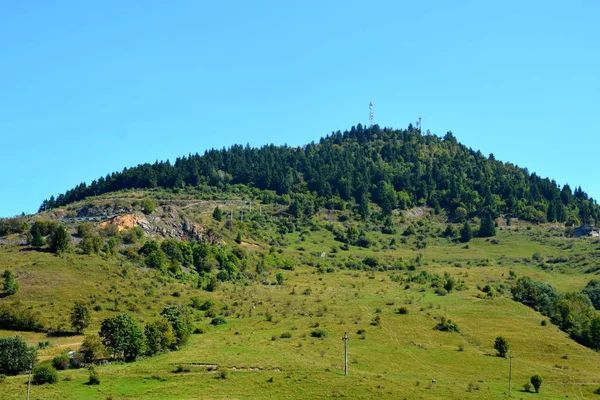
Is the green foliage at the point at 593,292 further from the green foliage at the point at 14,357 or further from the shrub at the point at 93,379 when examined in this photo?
the green foliage at the point at 14,357

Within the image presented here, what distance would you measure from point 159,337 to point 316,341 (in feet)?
74.5

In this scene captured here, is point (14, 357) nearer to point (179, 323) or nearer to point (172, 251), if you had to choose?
point (179, 323)

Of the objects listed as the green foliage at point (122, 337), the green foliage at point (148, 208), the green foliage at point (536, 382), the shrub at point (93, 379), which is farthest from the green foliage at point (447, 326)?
the green foliage at point (148, 208)

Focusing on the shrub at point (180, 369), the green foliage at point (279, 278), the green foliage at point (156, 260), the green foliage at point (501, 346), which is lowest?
the green foliage at point (501, 346)

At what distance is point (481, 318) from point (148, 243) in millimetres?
68546

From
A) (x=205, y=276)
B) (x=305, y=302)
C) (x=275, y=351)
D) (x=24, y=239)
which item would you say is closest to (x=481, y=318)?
(x=305, y=302)

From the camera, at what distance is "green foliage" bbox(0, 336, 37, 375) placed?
72875 millimetres

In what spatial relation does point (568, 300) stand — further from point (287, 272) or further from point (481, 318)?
point (287, 272)

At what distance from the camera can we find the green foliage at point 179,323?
8831 centimetres

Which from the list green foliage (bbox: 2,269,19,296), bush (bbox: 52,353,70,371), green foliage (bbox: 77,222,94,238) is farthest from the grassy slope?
green foliage (bbox: 77,222,94,238)

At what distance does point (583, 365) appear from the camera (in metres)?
97.2

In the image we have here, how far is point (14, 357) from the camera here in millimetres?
73062

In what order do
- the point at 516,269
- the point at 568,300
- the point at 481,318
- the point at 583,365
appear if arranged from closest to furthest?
1. the point at 583,365
2. the point at 481,318
3. the point at 568,300
4. the point at 516,269

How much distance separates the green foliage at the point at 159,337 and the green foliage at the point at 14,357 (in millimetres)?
15000
